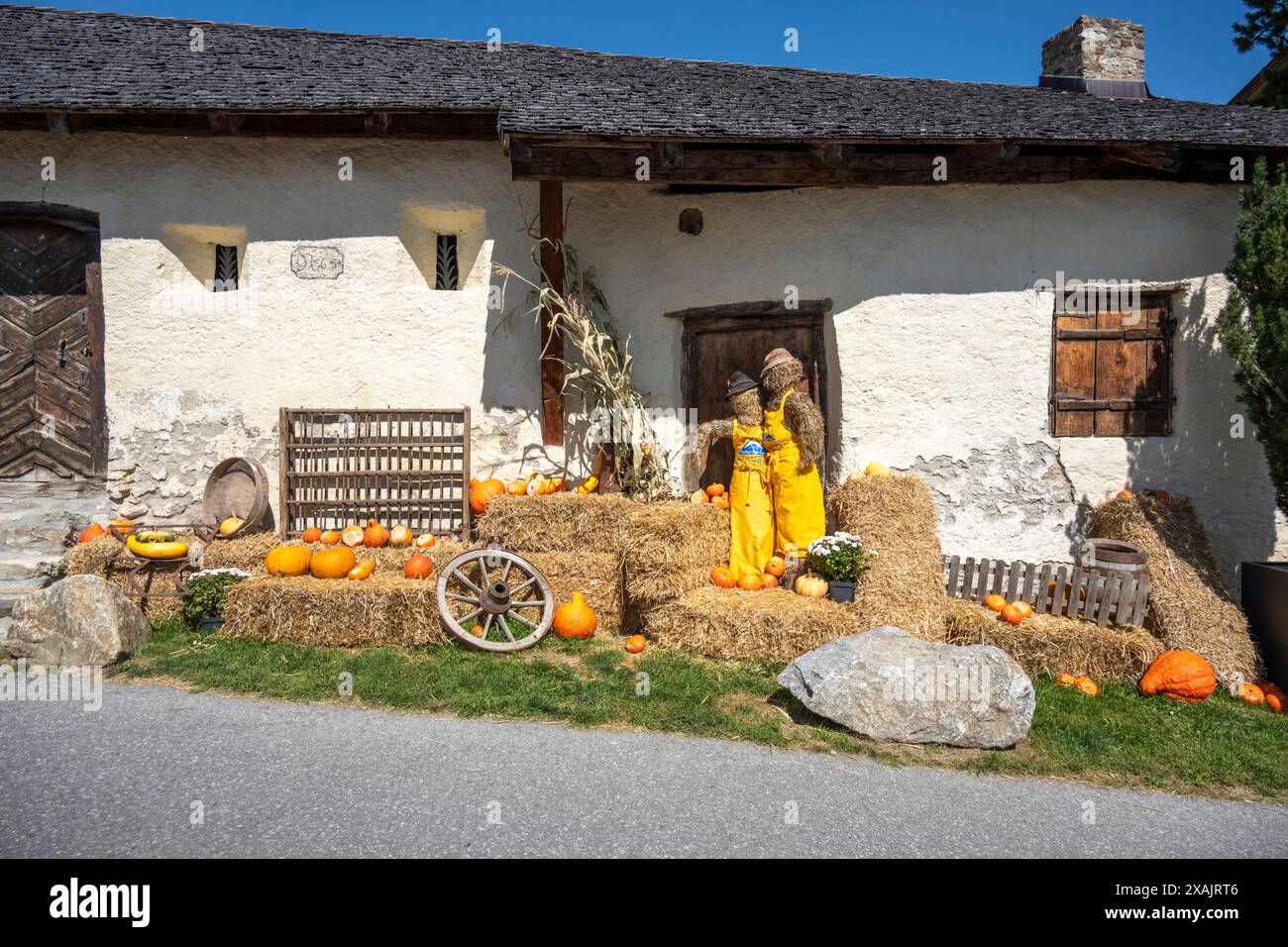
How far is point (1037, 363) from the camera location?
647 centimetres

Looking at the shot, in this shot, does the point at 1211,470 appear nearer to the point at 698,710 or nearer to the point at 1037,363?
the point at 1037,363

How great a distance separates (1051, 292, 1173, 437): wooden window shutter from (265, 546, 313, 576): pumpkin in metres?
6.48

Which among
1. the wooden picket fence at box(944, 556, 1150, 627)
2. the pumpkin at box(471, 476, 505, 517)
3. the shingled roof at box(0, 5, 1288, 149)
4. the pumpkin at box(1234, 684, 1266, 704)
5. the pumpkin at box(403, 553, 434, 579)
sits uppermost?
the shingled roof at box(0, 5, 1288, 149)

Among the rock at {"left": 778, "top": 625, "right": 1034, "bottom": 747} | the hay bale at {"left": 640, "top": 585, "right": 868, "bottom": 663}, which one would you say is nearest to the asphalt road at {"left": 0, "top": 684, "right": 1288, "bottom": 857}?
the rock at {"left": 778, "top": 625, "right": 1034, "bottom": 747}

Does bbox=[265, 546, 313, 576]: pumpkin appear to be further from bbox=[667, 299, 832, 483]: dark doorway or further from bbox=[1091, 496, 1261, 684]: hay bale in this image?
bbox=[1091, 496, 1261, 684]: hay bale

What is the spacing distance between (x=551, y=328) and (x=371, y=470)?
2074 millimetres

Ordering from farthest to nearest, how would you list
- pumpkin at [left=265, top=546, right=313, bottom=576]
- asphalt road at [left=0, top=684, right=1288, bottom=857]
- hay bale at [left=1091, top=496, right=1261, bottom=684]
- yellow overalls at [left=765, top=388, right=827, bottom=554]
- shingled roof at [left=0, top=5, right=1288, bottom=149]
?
shingled roof at [left=0, top=5, right=1288, bottom=149] < yellow overalls at [left=765, top=388, right=827, bottom=554] < pumpkin at [left=265, top=546, right=313, bottom=576] < hay bale at [left=1091, top=496, right=1261, bottom=684] < asphalt road at [left=0, top=684, right=1288, bottom=857]

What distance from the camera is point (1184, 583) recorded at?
543cm

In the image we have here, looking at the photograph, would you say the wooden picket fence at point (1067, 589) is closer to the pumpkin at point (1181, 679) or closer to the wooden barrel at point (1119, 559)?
the wooden barrel at point (1119, 559)

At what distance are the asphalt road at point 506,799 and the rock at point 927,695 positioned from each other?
0.96ft

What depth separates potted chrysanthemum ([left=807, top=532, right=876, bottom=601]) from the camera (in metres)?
5.31

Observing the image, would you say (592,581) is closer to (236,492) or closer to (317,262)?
(236,492)

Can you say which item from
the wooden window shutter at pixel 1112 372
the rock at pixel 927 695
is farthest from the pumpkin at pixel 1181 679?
the wooden window shutter at pixel 1112 372

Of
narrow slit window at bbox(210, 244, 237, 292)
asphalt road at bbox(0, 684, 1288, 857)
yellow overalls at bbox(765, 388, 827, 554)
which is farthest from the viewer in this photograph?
narrow slit window at bbox(210, 244, 237, 292)
